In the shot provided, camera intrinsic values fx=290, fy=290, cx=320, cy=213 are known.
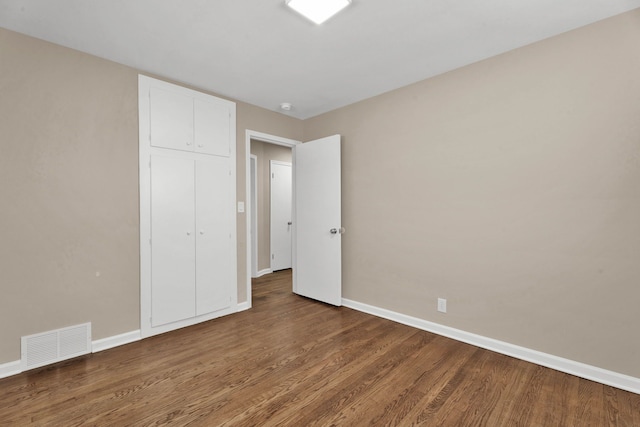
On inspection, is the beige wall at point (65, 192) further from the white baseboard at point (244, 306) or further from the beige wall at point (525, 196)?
the beige wall at point (525, 196)

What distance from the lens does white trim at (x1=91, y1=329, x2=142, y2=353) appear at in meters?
2.52

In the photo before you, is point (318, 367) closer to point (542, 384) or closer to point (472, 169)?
point (542, 384)

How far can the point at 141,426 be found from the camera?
1642 mm

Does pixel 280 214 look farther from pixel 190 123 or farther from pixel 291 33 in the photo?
pixel 291 33

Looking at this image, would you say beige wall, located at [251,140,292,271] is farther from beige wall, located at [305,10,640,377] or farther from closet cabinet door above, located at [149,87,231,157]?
beige wall, located at [305,10,640,377]

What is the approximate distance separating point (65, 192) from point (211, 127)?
1461mm

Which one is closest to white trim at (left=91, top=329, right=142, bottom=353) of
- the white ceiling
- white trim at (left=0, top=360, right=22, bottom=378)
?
white trim at (left=0, top=360, right=22, bottom=378)

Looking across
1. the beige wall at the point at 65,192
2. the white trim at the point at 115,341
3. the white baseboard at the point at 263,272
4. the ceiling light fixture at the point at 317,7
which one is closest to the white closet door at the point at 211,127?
the beige wall at the point at 65,192

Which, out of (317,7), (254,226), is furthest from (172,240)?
(317,7)

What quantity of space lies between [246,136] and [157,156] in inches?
42.6

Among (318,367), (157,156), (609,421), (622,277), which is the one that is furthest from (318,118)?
(609,421)

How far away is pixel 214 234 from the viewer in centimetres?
329

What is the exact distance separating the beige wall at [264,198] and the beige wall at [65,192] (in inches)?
105

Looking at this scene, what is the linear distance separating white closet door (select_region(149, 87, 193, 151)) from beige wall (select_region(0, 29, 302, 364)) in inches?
6.6
